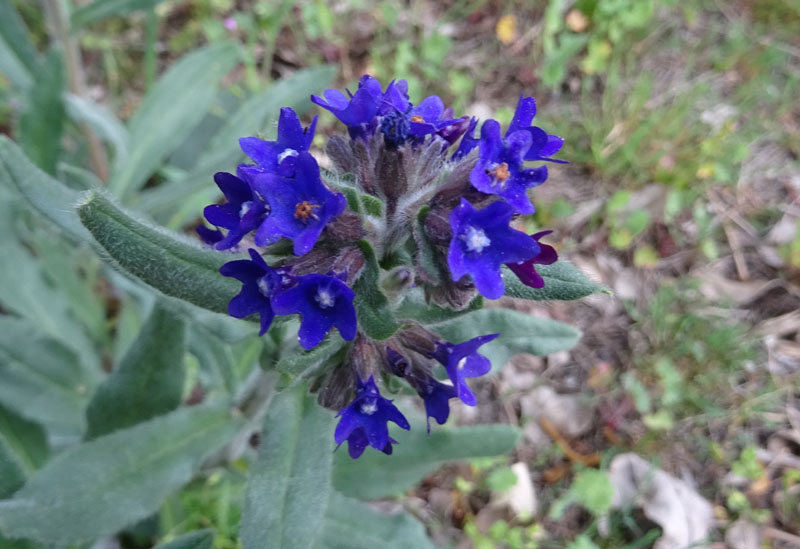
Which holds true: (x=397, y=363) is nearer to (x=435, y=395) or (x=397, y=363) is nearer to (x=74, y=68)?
(x=435, y=395)

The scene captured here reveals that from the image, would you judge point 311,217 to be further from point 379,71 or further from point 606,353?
point 379,71

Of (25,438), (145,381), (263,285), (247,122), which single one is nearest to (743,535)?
(145,381)

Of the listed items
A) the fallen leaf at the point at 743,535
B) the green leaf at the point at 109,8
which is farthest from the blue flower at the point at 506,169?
the fallen leaf at the point at 743,535

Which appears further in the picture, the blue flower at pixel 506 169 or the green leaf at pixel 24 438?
the green leaf at pixel 24 438

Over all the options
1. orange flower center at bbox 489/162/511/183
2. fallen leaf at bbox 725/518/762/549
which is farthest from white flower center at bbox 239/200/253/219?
fallen leaf at bbox 725/518/762/549

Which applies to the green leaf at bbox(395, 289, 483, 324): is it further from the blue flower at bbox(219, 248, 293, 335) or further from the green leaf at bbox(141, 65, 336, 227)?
the green leaf at bbox(141, 65, 336, 227)

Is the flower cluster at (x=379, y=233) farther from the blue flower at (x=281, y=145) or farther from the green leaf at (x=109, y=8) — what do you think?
the green leaf at (x=109, y=8)
